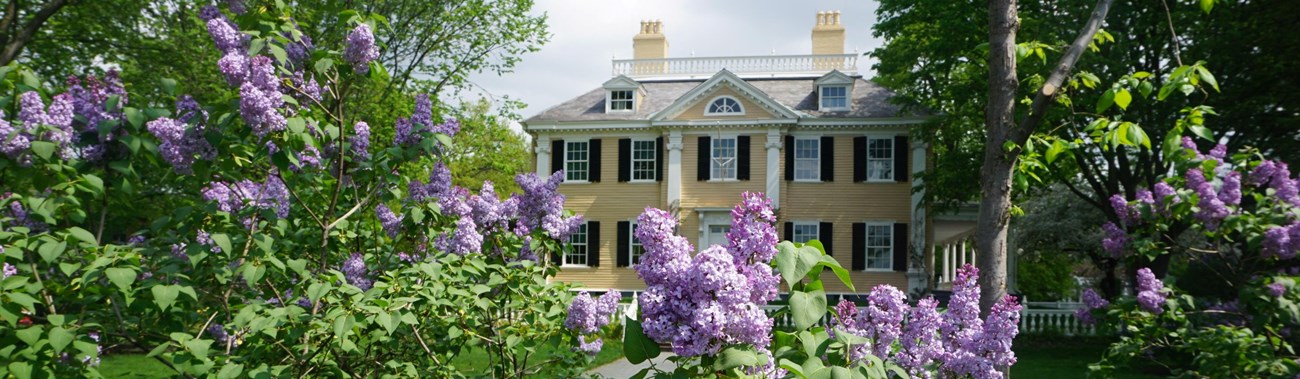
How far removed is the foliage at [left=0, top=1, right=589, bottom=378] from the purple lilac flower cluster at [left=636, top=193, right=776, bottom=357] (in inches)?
37.4

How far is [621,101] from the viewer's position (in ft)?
80.1

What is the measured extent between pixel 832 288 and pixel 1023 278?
13.7 meters

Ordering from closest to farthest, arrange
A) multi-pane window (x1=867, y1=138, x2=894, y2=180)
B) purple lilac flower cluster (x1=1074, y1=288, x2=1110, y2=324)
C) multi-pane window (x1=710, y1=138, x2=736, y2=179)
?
purple lilac flower cluster (x1=1074, y1=288, x2=1110, y2=324)
multi-pane window (x1=867, y1=138, x2=894, y2=180)
multi-pane window (x1=710, y1=138, x2=736, y2=179)

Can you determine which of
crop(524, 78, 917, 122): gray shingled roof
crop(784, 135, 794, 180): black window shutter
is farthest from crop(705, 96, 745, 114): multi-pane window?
crop(784, 135, 794, 180): black window shutter

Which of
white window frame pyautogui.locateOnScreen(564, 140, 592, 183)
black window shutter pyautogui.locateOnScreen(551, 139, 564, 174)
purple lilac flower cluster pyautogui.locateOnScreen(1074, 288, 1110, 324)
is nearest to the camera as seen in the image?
purple lilac flower cluster pyautogui.locateOnScreen(1074, 288, 1110, 324)

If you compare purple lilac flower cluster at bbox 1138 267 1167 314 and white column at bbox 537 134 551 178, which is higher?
white column at bbox 537 134 551 178

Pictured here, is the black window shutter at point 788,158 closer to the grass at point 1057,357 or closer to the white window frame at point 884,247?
the white window frame at point 884,247

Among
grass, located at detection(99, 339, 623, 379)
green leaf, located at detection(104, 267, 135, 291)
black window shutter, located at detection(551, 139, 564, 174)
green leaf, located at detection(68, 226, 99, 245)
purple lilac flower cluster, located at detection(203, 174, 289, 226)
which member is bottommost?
grass, located at detection(99, 339, 623, 379)

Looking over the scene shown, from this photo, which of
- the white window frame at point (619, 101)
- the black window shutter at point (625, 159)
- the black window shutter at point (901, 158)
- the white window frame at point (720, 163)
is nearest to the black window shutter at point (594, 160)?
the black window shutter at point (625, 159)

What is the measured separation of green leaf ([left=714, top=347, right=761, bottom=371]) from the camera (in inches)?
77.9

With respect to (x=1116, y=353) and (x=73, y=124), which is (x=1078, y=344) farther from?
(x=73, y=124)

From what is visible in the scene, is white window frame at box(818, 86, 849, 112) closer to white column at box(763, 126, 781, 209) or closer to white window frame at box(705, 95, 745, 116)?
white column at box(763, 126, 781, 209)

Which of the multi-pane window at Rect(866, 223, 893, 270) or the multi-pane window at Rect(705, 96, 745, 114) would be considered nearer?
the multi-pane window at Rect(866, 223, 893, 270)

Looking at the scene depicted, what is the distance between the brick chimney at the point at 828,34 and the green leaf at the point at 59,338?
24.5 meters
